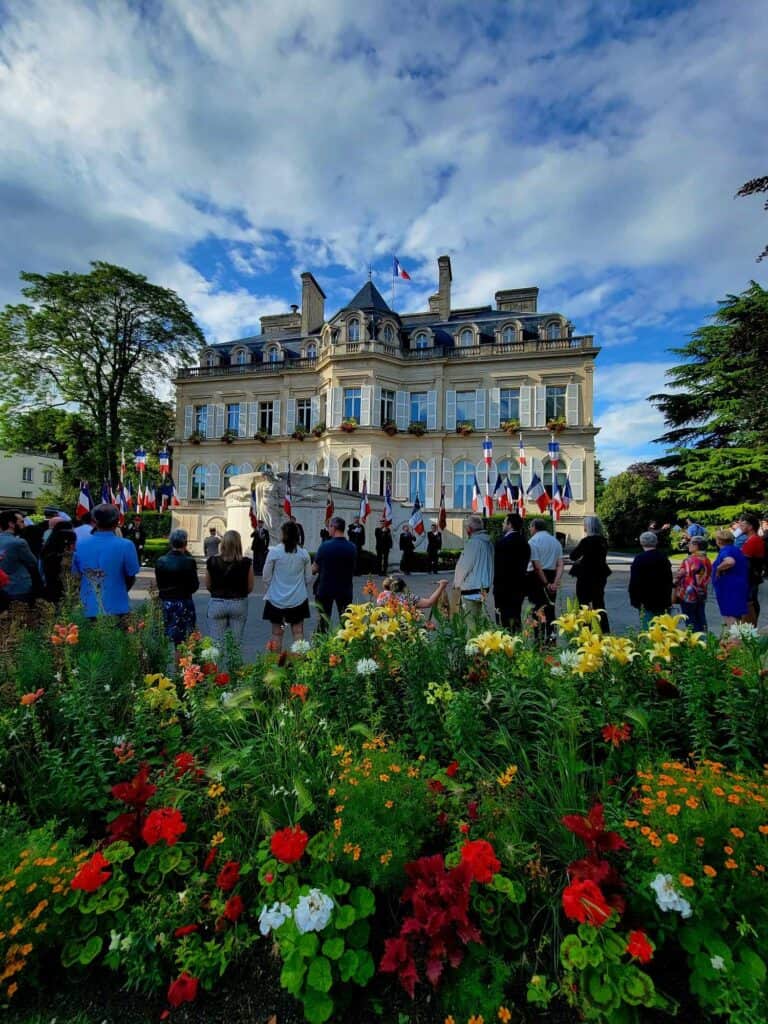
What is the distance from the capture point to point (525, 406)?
29.0 metres

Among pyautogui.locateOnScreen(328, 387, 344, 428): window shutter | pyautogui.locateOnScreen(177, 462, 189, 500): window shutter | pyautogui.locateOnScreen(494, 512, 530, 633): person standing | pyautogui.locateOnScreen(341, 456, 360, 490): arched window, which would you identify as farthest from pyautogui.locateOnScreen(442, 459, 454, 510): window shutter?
pyautogui.locateOnScreen(494, 512, 530, 633): person standing

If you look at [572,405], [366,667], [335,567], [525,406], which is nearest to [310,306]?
[525,406]

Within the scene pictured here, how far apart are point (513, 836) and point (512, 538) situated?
4130 millimetres

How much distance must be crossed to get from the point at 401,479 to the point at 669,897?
2851cm

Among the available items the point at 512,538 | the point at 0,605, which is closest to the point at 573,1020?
the point at 512,538

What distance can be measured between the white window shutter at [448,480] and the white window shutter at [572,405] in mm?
6862

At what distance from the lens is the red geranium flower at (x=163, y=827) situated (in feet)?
5.85

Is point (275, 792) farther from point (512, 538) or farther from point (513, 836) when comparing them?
point (512, 538)

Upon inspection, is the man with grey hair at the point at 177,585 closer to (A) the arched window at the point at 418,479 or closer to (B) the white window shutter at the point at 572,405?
(A) the arched window at the point at 418,479

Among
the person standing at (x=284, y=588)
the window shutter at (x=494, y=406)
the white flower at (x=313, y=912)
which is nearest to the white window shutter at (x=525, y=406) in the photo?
the window shutter at (x=494, y=406)

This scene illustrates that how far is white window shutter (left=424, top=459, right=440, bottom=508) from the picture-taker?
2952 cm

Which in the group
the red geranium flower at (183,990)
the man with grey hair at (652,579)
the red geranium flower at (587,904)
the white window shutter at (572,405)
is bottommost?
the red geranium flower at (183,990)

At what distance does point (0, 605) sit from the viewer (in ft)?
16.4

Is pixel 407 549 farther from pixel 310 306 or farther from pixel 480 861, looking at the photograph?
pixel 310 306
